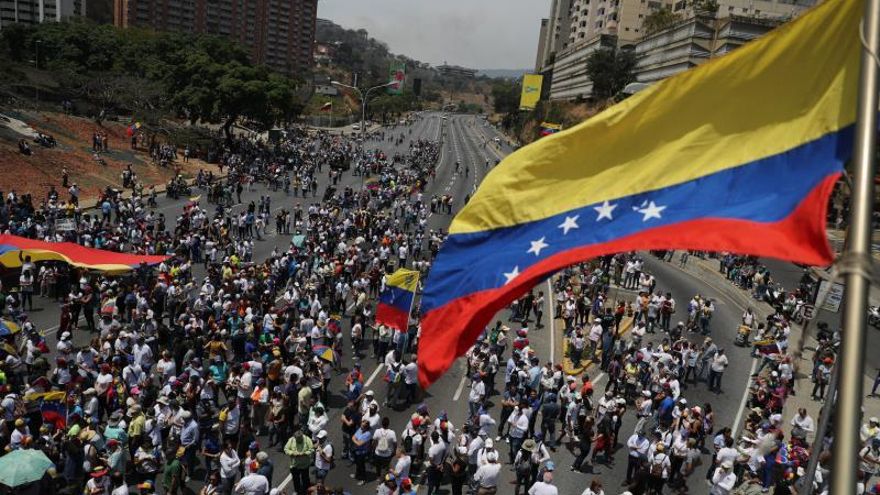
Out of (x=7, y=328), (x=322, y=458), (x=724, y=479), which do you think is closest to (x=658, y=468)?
(x=724, y=479)

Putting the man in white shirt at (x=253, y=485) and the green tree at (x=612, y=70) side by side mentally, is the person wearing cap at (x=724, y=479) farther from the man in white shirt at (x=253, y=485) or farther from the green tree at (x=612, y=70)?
the green tree at (x=612, y=70)

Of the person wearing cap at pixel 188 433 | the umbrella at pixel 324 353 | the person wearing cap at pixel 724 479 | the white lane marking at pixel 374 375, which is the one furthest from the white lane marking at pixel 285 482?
the person wearing cap at pixel 724 479

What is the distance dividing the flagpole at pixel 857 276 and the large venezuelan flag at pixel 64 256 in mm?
→ 21629

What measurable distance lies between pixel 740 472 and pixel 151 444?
11.9 m

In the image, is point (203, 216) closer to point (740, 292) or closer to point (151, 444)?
point (151, 444)

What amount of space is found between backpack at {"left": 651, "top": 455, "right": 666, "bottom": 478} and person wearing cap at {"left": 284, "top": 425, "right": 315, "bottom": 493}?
6632 millimetres

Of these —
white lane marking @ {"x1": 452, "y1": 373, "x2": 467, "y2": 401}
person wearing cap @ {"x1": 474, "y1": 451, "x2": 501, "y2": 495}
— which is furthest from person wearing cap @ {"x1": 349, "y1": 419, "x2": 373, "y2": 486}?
white lane marking @ {"x1": 452, "y1": 373, "x2": 467, "y2": 401}

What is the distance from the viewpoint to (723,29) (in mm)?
74062

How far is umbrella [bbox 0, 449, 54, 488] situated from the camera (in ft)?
33.9

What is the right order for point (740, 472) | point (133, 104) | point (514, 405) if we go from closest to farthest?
point (740, 472)
point (514, 405)
point (133, 104)

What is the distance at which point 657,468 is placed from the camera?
44.2ft

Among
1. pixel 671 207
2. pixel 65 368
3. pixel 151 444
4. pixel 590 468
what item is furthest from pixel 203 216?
pixel 671 207

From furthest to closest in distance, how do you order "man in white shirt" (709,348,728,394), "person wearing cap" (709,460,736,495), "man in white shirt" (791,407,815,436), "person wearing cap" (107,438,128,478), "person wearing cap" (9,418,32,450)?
"man in white shirt" (709,348,728,394), "man in white shirt" (791,407,815,436), "person wearing cap" (709,460,736,495), "person wearing cap" (107,438,128,478), "person wearing cap" (9,418,32,450)

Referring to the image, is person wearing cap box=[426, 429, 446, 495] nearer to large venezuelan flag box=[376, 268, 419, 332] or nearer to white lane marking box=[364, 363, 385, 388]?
large venezuelan flag box=[376, 268, 419, 332]
